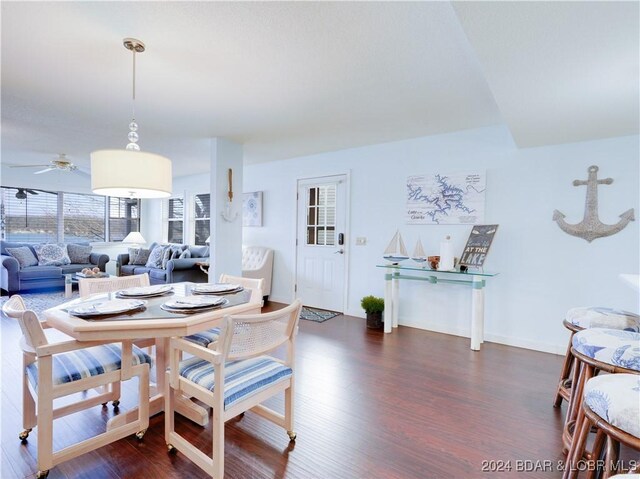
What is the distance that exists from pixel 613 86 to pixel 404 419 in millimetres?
2309

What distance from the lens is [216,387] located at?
1390mm

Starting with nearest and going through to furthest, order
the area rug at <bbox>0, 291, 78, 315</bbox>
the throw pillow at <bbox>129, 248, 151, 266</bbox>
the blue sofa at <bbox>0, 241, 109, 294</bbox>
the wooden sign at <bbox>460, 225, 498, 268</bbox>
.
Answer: the wooden sign at <bbox>460, 225, 498, 268</bbox>, the area rug at <bbox>0, 291, 78, 315</bbox>, the blue sofa at <bbox>0, 241, 109, 294</bbox>, the throw pillow at <bbox>129, 248, 151, 266</bbox>

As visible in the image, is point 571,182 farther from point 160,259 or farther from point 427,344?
point 160,259

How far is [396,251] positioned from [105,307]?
2901 mm

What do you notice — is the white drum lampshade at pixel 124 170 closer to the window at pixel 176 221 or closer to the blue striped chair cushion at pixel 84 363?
the blue striped chair cushion at pixel 84 363

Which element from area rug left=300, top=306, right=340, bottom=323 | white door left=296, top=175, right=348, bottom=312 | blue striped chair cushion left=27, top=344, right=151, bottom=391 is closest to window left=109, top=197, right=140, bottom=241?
white door left=296, top=175, right=348, bottom=312

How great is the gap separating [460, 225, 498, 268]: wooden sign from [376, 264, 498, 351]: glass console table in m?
0.13

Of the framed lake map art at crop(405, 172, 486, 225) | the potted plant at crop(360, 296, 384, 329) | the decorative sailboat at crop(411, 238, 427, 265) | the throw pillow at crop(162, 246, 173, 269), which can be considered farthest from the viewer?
the throw pillow at crop(162, 246, 173, 269)

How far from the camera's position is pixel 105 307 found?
1632mm

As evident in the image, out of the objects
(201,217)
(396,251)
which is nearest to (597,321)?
(396,251)

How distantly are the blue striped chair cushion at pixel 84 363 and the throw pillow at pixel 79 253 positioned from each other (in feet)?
17.8

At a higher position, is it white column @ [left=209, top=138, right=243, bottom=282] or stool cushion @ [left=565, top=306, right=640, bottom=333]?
white column @ [left=209, top=138, right=243, bottom=282]

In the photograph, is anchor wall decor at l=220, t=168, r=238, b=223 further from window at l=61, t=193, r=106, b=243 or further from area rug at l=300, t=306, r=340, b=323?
window at l=61, t=193, r=106, b=243

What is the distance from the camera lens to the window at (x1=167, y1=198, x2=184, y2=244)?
6.84m
